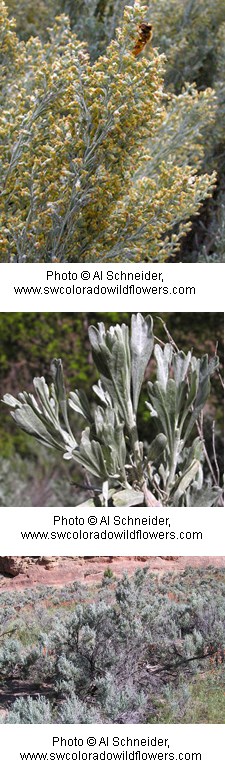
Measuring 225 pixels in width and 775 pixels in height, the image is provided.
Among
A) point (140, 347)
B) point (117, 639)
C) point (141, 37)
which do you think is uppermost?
point (141, 37)

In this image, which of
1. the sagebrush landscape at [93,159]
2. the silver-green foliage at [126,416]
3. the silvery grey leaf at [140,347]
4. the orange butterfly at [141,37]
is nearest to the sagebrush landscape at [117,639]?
the silver-green foliage at [126,416]

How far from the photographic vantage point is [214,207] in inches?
320

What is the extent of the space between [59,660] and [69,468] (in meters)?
1.86

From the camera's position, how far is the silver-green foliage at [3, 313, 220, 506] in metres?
2.31

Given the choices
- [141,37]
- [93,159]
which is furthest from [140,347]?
[141,37]

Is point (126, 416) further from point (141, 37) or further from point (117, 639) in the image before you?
point (141, 37)

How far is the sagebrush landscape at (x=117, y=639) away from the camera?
8.34 feet

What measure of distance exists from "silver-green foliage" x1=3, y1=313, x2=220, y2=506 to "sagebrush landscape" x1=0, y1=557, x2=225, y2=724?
0.24 metres

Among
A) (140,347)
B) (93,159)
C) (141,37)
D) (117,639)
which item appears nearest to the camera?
(140,347)

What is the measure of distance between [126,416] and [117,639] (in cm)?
67

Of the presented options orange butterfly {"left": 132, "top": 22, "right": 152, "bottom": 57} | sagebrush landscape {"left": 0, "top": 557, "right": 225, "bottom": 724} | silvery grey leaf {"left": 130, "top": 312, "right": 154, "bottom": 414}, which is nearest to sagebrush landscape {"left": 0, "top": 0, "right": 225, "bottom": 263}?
orange butterfly {"left": 132, "top": 22, "right": 152, "bottom": 57}

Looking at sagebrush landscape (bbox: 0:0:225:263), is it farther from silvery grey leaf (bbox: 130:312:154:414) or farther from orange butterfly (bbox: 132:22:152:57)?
silvery grey leaf (bbox: 130:312:154:414)

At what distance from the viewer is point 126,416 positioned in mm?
2395

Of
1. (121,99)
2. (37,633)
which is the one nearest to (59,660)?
(37,633)
